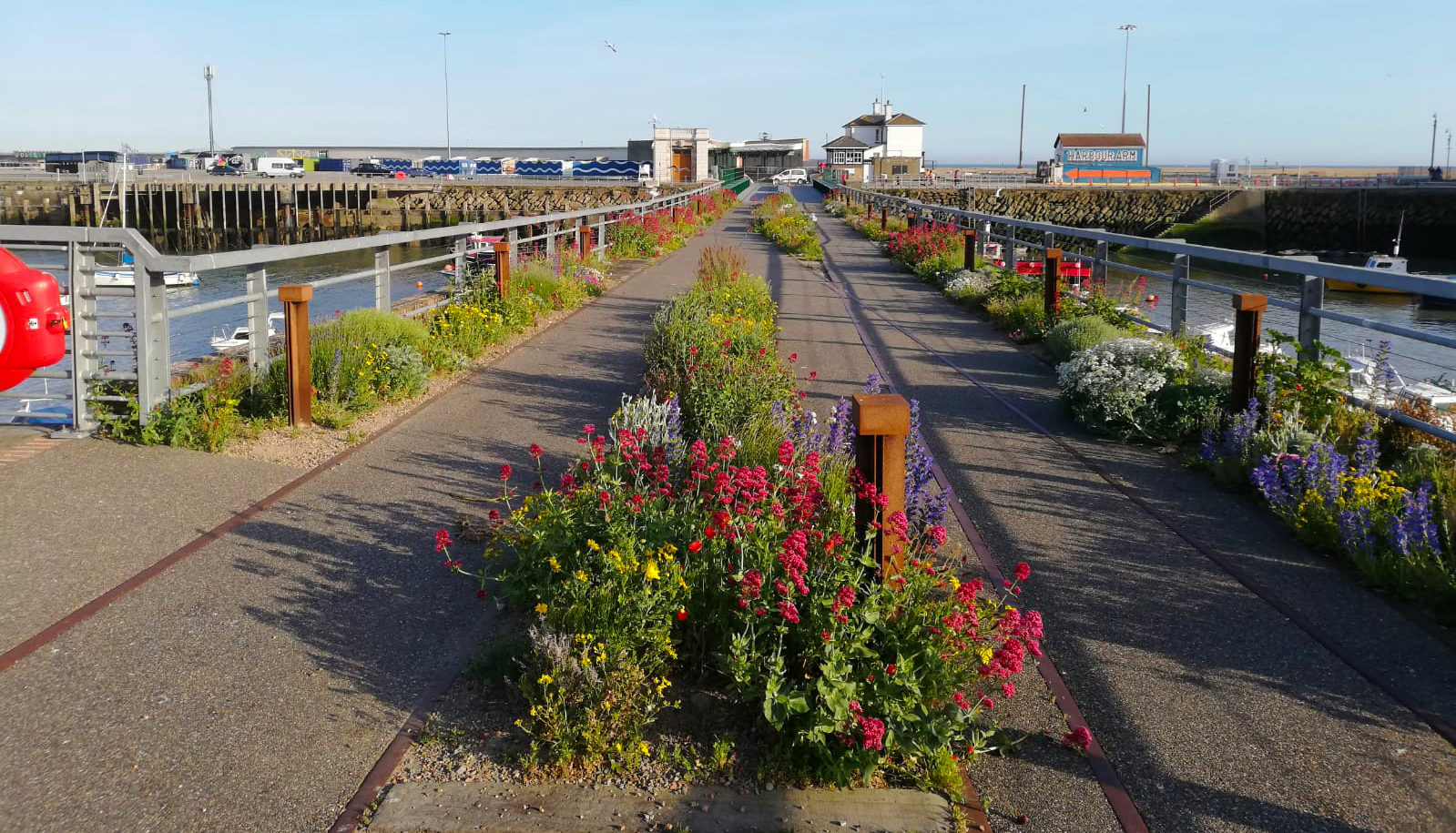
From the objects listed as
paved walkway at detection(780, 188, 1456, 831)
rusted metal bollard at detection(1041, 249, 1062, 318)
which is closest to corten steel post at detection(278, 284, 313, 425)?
paved walkway at detection(780, 188, 1456, 831)

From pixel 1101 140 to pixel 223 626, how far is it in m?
102

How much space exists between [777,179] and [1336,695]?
→ 360ft

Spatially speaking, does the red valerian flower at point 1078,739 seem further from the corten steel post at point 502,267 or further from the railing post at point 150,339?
the corten steel post at point 502,267

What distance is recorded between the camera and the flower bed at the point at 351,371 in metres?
7.86

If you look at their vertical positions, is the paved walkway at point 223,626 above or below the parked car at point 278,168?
below

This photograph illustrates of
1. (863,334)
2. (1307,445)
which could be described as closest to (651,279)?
(863,334)

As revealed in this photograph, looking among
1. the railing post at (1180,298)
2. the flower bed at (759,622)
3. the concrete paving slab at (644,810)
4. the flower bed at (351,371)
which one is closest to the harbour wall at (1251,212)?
the flower bed at (351,371)

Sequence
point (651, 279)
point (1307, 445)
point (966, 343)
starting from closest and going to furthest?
point (1307, 445) → point (966, 343) → point (651, 279)

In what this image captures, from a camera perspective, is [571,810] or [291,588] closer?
[571,810]

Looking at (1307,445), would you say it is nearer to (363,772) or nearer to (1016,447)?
Result: (1016,447)

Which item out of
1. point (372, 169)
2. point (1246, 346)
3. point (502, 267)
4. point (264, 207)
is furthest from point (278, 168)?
point (1246, 346)

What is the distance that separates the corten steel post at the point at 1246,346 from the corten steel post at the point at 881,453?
4348mm

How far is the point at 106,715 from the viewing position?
4.25m

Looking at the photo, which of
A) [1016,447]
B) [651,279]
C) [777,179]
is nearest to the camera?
[1016,447]
